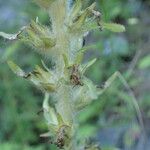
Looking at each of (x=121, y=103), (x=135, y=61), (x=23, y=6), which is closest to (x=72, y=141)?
(x=121, y=103)

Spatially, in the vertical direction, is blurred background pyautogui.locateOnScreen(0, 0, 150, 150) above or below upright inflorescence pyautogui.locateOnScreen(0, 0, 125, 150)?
→ above

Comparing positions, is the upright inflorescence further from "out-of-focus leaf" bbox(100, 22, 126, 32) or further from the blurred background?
the blurred background

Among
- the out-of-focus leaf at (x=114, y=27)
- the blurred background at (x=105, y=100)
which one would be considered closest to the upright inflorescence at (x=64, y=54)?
the out-of-focus leaf at (x=114, y=27)

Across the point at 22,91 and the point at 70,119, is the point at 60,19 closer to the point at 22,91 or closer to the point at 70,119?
the point at 70,119

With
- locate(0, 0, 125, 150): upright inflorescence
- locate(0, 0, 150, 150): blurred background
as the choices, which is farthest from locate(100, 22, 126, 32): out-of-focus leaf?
locate(0, 0, 150, 150): blurred background

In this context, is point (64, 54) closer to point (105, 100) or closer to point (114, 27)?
point (114, 27)

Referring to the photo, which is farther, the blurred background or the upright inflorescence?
the blurred background

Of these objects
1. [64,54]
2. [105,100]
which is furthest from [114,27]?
[105,100]
